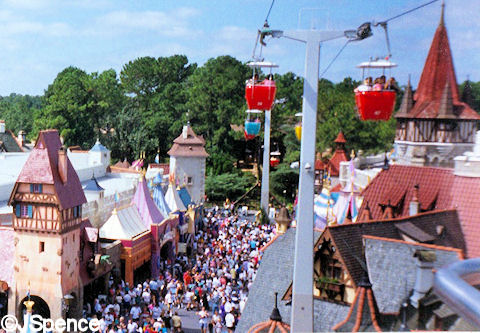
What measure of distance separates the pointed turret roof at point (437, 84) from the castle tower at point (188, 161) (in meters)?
13.6

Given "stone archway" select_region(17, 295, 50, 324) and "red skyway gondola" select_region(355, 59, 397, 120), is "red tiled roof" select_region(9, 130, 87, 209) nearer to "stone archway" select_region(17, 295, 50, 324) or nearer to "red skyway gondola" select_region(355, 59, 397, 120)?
"stone archway" select_region(17, 295, 50, 324)

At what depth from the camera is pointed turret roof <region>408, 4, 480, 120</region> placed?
765 centimetres

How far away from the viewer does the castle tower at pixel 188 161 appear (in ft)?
70.2

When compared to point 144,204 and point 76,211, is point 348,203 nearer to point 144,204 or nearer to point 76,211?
point 144,204

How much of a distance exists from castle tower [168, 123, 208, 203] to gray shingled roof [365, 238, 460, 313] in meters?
15.2

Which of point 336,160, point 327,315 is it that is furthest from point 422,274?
point 336,160

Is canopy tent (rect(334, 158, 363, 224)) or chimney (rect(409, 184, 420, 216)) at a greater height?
chimney (rect(409, 184, 420, 216))

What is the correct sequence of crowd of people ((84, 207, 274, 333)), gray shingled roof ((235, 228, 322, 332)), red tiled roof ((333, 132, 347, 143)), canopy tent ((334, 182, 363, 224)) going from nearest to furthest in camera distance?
1. gray shingled roof ((235, 228, 322, 332))
2. crowd of people ((84, 207, 274, 333))
3. canopy tent ((334, 182, 363, 224))
4. red tiled roof ((333, 132, 347, 143))

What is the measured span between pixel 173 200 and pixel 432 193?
1063 cm

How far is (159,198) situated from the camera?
16.5m

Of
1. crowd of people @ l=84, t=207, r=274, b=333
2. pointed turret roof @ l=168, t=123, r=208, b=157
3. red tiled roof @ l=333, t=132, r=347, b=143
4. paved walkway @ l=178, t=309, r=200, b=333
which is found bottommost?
paved walkway @ l=178, t=309, r=200, b=333

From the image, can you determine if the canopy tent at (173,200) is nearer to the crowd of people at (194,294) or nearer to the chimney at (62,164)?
the crowd of people at (194,294)

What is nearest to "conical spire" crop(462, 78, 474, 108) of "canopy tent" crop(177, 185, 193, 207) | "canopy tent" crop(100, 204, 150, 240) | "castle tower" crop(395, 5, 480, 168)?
"castle tower" crop(395, 5, 480, 168)

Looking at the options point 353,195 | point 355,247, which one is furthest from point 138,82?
point 355,247
